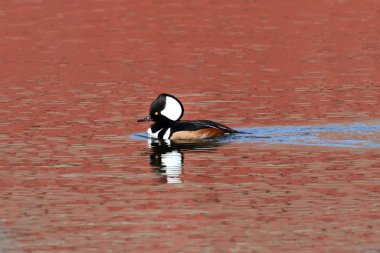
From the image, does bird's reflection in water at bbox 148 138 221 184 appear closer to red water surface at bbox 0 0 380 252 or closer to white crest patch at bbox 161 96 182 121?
red water surface at bbox 0 0 380 252

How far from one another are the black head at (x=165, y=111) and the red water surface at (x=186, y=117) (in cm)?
60

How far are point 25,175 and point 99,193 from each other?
1.86 metres

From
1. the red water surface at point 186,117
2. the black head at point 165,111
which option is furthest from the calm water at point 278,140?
the black head at point 165,111

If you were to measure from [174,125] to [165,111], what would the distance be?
0.63 m

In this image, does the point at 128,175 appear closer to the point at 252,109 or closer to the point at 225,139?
the point at 225,139

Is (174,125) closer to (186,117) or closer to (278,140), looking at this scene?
(278,140)

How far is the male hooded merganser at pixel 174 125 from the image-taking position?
2172 cm

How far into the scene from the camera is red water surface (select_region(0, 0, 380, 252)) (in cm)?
1417

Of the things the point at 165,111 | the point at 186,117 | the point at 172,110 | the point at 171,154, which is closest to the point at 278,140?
the point at 171,154

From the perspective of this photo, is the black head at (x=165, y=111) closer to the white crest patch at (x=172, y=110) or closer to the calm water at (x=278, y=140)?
the white crest patch at (x=172, y=110)

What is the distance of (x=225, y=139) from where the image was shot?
842 inches

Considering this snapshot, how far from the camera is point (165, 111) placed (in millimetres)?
22953

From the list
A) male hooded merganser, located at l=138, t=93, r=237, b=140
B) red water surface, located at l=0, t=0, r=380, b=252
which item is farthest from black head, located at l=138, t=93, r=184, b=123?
red water surface, located at l=0, t=0, r=380, b=252

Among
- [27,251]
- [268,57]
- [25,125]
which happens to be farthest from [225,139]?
[268,57]
